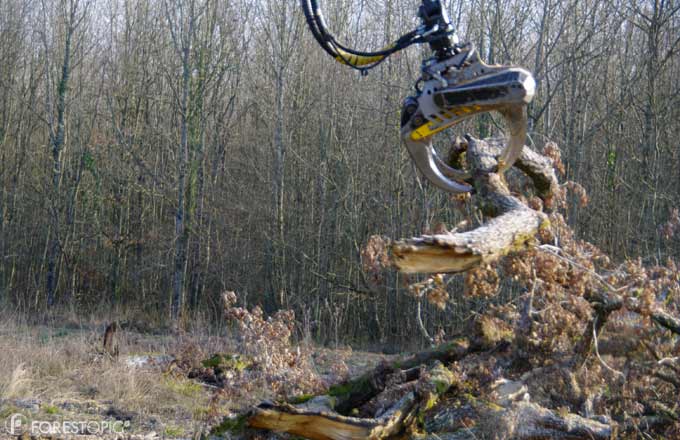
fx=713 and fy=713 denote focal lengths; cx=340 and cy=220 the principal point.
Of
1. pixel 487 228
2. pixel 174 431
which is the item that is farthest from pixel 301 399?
pixel 487 228

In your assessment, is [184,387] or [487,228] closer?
[487,228]

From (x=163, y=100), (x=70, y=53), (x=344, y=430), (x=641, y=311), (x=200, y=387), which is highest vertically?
(x=70, y=53)

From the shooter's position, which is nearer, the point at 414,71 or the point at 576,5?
the point at 576,5

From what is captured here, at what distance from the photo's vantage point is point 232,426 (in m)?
4.70

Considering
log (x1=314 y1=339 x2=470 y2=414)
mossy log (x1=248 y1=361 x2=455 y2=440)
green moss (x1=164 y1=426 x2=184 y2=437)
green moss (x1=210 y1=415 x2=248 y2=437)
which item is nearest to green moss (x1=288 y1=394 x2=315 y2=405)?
log (x1=314 y1=339 x2=470 y2=414)

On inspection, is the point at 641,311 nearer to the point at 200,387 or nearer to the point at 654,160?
the point at 200,387

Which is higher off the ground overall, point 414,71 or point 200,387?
point 414,71

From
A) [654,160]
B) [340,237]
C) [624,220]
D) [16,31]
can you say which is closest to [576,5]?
[654,160]

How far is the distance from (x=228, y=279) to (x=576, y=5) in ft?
31.1

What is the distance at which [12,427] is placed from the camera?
602 centimetres

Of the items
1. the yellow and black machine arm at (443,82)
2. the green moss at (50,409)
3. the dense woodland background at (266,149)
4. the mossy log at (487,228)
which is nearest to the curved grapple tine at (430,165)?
the yellow and black machine arm at (443,82)

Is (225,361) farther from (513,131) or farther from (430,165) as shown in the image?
(513,131)

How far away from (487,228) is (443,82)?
2.62 feet

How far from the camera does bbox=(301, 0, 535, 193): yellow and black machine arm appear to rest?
346 cm
